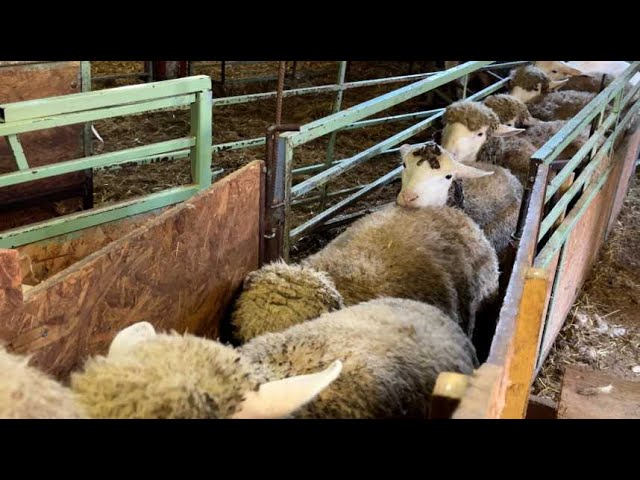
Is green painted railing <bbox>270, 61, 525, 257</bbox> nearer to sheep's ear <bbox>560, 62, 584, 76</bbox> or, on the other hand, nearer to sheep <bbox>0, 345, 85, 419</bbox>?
sheep <bbox>0, 345, 85, 419</bbox>

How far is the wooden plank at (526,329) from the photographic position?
226cm

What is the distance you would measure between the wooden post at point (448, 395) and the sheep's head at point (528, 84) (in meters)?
6.31

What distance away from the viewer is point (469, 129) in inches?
213

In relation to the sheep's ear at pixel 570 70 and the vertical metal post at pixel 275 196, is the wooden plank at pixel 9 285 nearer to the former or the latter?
the vertical metal post at pixel 275 196

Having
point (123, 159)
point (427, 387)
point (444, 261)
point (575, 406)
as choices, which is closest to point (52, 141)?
point (123, 159)

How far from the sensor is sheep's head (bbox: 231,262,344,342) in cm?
308

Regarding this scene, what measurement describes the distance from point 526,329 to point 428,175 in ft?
7.16

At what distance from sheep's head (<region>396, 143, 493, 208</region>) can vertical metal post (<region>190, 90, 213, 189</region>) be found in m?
1.32

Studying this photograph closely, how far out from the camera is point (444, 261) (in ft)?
12.8

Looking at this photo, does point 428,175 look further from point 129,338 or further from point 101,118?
point 129,338

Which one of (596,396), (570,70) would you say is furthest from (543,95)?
(596,396)

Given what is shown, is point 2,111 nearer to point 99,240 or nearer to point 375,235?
point 99,240

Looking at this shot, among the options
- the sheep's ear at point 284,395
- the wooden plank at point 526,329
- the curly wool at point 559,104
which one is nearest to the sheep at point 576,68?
the curly wool at point 559,104
